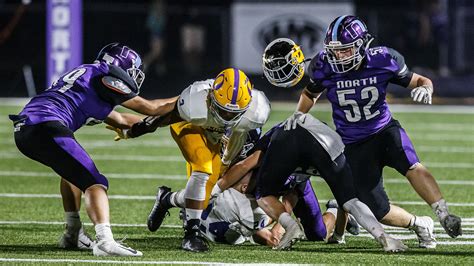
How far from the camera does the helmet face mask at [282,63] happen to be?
7160 millimetres


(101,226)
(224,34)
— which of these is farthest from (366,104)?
(224,34)

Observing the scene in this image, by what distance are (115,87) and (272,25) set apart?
12157 mm

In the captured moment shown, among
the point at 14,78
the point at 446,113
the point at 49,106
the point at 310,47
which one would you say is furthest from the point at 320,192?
the point at 14,78

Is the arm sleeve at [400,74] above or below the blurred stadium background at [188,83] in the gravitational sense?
above

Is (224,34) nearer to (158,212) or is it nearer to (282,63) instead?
(158,212)

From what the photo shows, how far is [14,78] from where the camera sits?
19.5m

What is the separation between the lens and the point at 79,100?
668 cm

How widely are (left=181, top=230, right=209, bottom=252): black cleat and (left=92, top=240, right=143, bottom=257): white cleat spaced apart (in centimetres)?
38

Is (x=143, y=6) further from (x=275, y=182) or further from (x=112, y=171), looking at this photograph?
(x=275, y=182)

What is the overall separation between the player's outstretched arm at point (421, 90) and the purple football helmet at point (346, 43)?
35 cm

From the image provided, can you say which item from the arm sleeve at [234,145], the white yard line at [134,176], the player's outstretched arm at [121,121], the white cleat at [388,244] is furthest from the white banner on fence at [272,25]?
the white cleat at [388,244]

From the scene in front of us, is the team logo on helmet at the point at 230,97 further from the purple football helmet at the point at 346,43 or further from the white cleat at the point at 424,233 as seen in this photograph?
the white cleat at the point at 424,233

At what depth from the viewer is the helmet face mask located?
23.5 ft

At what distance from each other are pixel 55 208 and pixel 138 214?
24.9 inches
